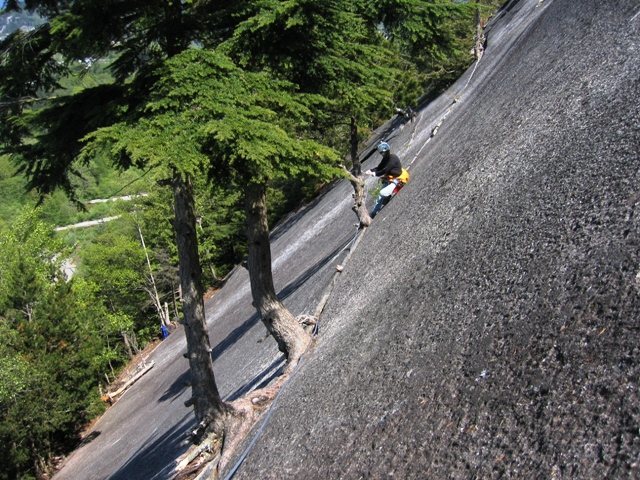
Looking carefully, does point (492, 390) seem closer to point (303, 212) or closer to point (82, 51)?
point (82, 51)

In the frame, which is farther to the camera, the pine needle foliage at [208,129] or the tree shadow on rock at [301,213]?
the tree shadow on rock at [301,213]

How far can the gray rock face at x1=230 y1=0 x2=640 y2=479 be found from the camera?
11.3 ft

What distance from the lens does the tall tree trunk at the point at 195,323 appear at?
8430mm

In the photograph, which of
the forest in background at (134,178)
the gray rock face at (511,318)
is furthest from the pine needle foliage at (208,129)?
the gray rock face at (511,318)

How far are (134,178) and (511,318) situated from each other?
26.9 meters

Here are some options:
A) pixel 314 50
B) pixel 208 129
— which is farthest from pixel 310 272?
pixel 208 129

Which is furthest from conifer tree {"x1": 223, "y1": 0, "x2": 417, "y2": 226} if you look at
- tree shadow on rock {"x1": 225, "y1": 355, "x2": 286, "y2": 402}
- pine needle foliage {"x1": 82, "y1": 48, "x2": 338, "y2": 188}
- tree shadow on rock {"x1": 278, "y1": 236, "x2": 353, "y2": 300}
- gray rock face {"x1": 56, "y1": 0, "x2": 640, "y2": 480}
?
tree shadow on rock {"x1": 278, "y1": 236, "x2": 353, "y2": 300}

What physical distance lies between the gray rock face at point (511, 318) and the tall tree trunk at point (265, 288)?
550 mm

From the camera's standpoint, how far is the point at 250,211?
31.4ft

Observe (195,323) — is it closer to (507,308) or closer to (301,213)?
(507,308)

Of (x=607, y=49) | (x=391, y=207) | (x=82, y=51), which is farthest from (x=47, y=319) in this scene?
(x=607, y=49)

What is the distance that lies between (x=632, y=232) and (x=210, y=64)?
16.3 feet

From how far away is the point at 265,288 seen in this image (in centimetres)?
973

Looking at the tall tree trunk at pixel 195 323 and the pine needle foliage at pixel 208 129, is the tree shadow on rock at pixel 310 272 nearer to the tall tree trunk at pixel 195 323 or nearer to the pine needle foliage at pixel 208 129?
the tall tree trunk at pixel 195 323
